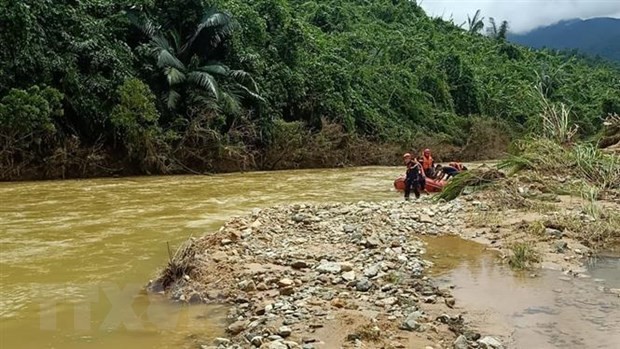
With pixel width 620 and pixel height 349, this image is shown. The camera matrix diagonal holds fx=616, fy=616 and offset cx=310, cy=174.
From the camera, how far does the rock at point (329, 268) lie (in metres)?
7.15

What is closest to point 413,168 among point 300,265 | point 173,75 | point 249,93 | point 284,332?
point 300,265

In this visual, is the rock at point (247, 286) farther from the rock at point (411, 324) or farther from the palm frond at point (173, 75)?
the palm frond at point (173, 75)

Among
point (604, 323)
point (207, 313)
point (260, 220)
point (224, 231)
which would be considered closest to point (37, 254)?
point (224, 231)

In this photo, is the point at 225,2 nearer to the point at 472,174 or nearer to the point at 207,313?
the point at 472,174

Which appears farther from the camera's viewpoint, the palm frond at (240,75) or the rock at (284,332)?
the palm frond at (240,75)

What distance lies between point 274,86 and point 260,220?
17.8m

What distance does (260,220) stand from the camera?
10.0 metres

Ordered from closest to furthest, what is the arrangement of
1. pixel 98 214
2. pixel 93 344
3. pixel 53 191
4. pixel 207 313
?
pixel 93 344
pixel 207 313
pixel 98 214
pixel 53 191

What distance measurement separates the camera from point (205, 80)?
2308 centimetres

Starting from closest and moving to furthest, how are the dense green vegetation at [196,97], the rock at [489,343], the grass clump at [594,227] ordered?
the rock at [489,343], the grass clump at [594,227], the dense green vegetation at [196,97]

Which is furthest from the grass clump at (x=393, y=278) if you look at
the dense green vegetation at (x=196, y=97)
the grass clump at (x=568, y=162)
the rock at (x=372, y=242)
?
the dense green vegetation at (x=196, y=97)

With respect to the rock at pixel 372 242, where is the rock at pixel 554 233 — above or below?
above

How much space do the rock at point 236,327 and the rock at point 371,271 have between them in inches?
70.8

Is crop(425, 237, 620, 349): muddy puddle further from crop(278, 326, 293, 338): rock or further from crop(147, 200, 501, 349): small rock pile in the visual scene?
crop(278, 326, 293, 338): rock
